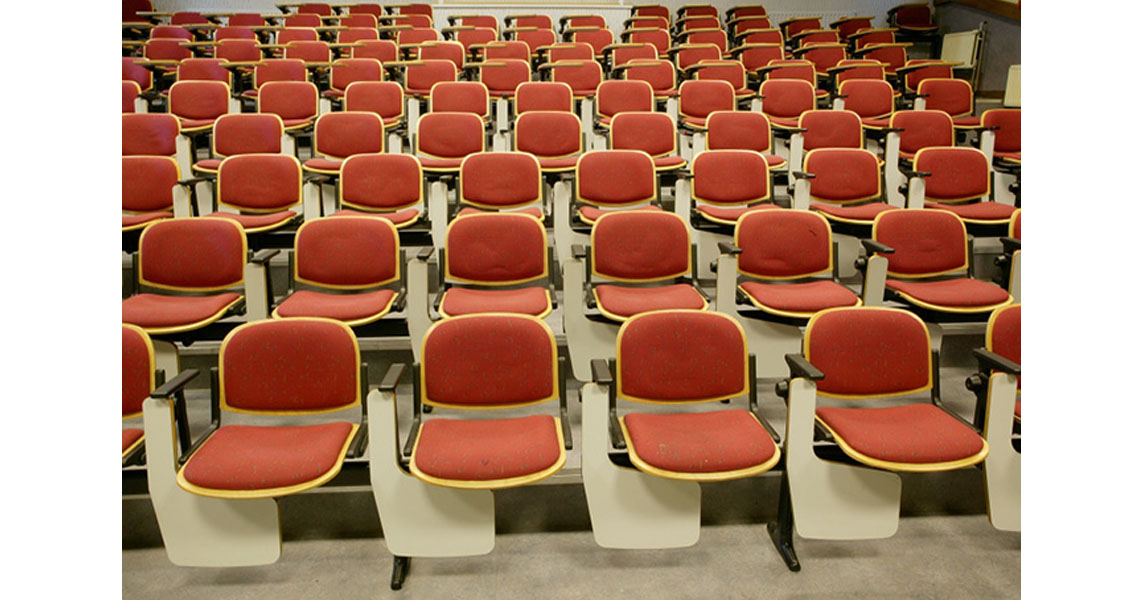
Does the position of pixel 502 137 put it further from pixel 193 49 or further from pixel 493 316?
pixel 193 49

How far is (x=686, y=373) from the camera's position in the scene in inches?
67.1

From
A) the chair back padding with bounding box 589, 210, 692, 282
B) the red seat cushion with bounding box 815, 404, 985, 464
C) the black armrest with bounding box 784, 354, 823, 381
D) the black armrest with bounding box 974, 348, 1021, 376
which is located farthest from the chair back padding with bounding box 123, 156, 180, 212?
the black armrest with bounding box 974, 348, 1021, 376

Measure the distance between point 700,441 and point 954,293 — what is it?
1183 mm

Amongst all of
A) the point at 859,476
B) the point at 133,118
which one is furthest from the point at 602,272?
the point at 133,118

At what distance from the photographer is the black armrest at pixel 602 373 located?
1514 millimetres

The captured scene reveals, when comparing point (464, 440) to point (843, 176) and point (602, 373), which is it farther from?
point (843, 176)

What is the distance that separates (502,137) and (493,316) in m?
1.81

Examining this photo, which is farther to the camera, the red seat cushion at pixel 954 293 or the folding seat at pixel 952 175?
the folding seat at pixel 952 175

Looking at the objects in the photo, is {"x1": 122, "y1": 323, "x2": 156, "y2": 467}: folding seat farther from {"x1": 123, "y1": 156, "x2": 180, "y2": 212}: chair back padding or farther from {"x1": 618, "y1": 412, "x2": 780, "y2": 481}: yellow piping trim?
{"x1": 123, "y1": 156, "x2": 180, "y2": 212}: chair back padding

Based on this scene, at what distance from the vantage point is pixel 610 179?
9.20 ft

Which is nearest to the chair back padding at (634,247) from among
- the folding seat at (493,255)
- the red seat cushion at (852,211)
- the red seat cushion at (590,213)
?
Result: the folding seat at (493,255)

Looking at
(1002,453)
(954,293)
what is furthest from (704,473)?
(954,293)

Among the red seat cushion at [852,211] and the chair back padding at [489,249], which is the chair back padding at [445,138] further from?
the red seat cushion at [852,211]

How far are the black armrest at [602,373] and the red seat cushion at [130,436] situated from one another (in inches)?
38.7
